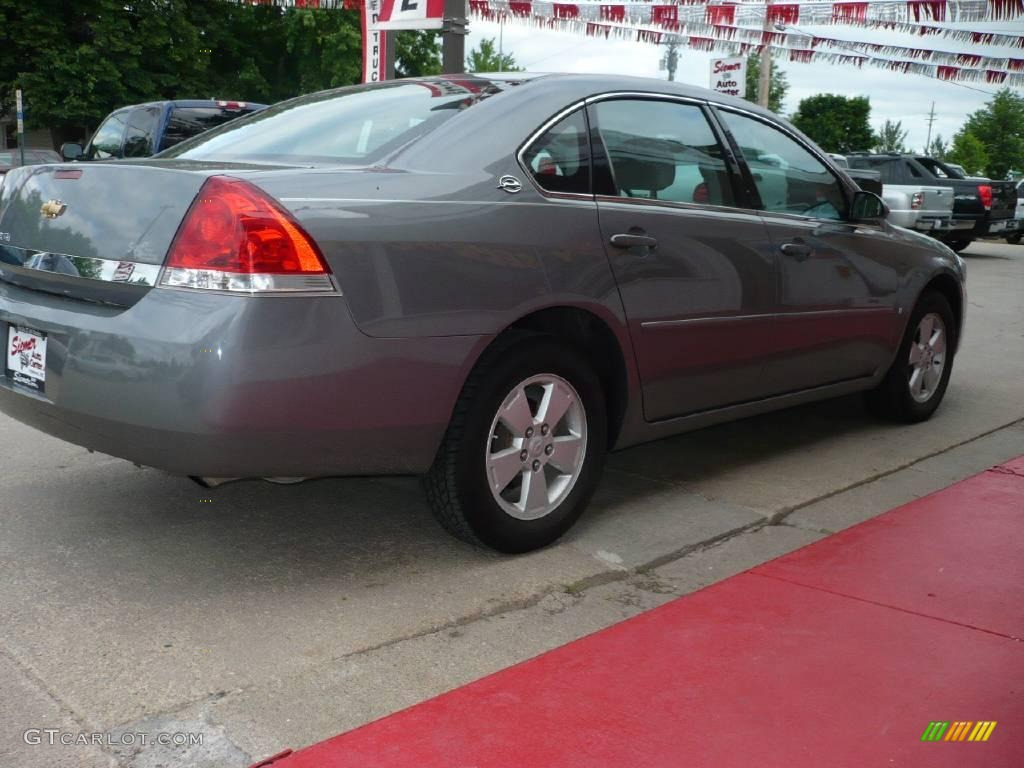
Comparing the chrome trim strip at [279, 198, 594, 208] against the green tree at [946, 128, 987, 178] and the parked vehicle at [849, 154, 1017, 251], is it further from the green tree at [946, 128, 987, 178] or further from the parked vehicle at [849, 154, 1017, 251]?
the green tree at [946, 128, 987, 178]

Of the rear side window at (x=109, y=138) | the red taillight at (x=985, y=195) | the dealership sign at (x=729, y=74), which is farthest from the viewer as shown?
the red taillight at (x=985, y=195)

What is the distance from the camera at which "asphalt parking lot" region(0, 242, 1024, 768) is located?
2629 millimetres

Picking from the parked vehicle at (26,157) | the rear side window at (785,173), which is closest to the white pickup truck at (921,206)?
the rear side window at (785,173)

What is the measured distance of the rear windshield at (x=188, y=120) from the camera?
12.3 meters

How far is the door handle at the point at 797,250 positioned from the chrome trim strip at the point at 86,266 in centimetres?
258

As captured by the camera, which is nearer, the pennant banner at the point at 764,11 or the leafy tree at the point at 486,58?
the pennant banner at the point at 764,11

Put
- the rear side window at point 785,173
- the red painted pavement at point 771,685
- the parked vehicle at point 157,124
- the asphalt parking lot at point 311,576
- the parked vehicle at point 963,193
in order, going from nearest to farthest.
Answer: the red painted pavement at point 771,685 → the asphalt parking lot at point 311,576 → the rear side window at point 785,173 → the parked vehicle at point 157,124 → the parked vehicle at point 963,193

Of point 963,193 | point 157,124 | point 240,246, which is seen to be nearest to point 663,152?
point 240,246

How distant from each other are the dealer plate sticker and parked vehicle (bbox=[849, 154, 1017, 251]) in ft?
54.8

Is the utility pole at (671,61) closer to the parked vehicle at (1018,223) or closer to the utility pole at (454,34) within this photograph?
the parked vehicle at (1018,223)

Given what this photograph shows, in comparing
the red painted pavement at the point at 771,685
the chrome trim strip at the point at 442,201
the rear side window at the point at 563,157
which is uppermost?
the rear side window at the point at 563,157

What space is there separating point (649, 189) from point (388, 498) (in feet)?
4.93

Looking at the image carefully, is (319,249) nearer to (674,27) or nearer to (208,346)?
(208,346)

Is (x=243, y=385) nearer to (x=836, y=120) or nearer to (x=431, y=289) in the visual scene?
(x=431, y=289)
